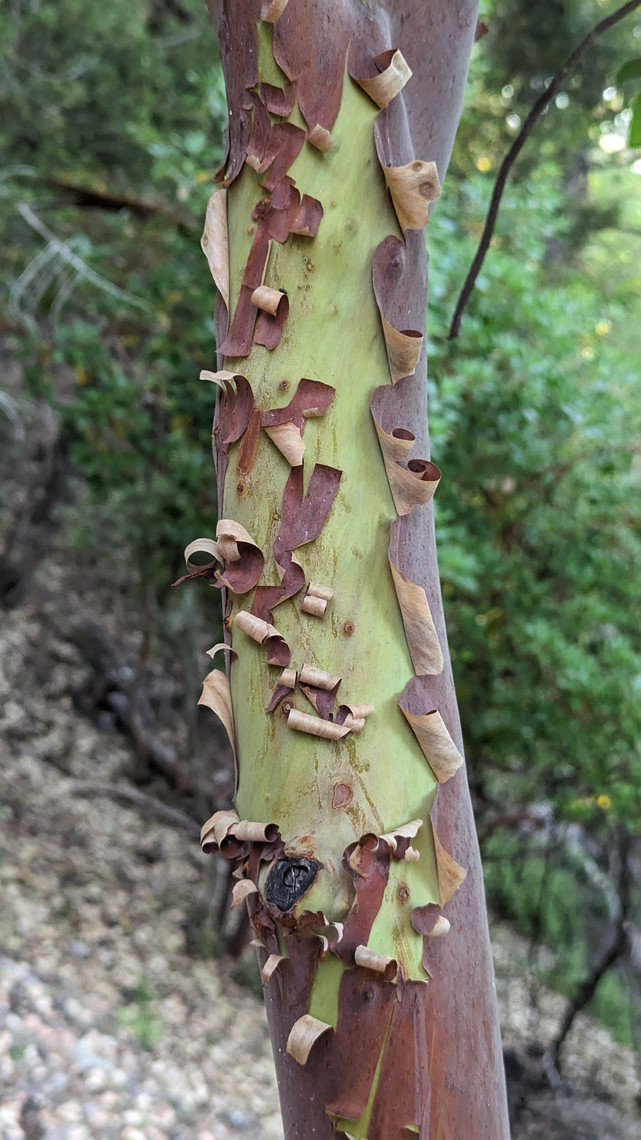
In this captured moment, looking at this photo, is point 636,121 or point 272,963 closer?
point 272,963

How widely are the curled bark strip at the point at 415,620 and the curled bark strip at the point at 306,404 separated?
0.31ft

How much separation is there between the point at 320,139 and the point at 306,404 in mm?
163

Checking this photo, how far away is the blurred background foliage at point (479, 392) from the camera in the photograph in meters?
2.24

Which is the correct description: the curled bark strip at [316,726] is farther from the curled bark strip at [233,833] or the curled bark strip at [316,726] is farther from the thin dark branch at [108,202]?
the thin dark branch at [108,202]

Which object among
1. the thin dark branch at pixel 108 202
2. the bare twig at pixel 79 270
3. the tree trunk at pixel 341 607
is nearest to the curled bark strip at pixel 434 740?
the tree trunk at pixel 341 607

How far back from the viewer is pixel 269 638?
501 millimetres

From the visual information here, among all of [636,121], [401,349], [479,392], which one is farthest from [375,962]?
[479,392]

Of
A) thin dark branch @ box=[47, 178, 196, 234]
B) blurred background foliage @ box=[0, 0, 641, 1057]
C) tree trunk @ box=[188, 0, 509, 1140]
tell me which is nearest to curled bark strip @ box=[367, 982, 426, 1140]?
tree trunk @ box=[188, 0, 509, 1140]

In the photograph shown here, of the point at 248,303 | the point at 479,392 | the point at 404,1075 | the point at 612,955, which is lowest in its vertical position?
the point at 612,955

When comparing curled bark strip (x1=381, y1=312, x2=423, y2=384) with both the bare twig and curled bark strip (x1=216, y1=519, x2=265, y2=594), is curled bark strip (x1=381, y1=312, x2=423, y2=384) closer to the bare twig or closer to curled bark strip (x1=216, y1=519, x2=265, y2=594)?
curled bark strip (x1=216, y1=519, x2=265, y2=594)

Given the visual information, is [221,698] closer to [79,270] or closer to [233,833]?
[233,833]

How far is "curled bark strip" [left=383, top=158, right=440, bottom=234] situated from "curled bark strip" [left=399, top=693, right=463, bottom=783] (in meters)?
0.29

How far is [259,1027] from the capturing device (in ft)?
9.18

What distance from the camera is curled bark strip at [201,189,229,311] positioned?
56 centimetres
